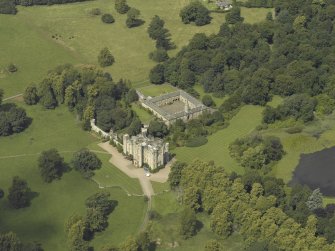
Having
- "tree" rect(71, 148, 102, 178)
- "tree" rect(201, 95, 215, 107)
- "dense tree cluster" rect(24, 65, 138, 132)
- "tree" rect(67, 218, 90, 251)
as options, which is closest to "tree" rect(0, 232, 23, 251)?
"tree" rect(67, 218, 90, 251)

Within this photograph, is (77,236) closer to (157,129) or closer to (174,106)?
(157,129)

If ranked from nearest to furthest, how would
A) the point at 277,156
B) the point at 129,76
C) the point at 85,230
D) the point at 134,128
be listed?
the point at 85,230, the point at 277,156, the point at 134,128, the point at 129,76

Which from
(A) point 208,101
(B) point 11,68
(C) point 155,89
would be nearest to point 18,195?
(A) point 208,101

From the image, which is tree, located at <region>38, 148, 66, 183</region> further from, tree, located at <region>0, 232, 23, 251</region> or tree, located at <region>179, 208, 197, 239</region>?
tree, located at <region>179, 208, 197, 239</region>

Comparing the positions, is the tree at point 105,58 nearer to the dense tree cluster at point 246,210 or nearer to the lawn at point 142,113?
the lawn at point 142,113

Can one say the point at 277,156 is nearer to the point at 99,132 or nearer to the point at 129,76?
the point at 99,132

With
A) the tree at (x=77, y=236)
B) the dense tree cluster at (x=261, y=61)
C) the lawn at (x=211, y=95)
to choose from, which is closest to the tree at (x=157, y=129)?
the dense tree cluster at (x=261, y=61)

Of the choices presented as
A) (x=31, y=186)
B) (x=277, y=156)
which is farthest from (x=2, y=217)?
(x=277, y=156)
